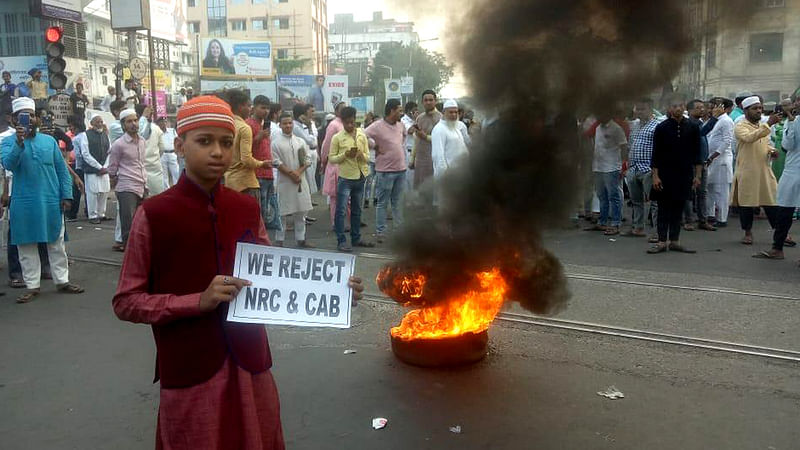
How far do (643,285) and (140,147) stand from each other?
6.46 metres

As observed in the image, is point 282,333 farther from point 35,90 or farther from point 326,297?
point 35,90

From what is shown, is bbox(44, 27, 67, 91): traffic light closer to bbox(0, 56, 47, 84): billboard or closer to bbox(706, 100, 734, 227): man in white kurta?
bbox(706, 100, 734, 227): man in white kurta

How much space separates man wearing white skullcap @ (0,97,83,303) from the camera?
6336 mm

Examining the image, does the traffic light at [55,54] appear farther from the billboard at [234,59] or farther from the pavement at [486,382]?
the billboard at [234,59]

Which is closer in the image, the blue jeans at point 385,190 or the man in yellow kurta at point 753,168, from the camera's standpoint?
the man in yellow kurta at point 753,168

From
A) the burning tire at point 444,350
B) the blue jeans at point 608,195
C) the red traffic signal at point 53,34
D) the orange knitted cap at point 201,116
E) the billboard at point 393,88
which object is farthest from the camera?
the billboard at point 393,88

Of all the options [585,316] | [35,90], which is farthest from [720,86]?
[35,90]

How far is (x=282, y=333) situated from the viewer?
528 centimetres

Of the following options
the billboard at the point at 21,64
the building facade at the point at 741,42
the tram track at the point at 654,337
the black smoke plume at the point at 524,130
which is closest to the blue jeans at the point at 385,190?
the tram track at the point at 654,337

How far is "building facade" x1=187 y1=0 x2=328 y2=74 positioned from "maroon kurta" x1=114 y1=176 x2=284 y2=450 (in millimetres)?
73028

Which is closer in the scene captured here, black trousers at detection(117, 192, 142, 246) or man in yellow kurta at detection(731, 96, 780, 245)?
black trousers at detection(117, 192, 142, 246)

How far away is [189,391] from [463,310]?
2.60 m

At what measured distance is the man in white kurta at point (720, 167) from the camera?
994 cm

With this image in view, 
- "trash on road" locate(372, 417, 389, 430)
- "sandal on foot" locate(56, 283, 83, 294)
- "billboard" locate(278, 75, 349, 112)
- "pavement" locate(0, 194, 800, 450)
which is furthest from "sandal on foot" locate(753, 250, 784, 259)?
"billboard" locate(278, 75, 349, 112)
